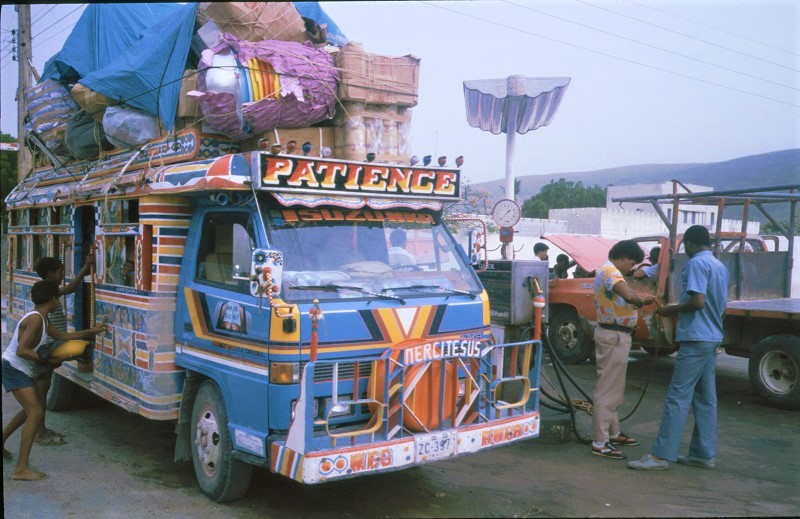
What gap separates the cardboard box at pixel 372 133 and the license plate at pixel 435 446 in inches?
92.2

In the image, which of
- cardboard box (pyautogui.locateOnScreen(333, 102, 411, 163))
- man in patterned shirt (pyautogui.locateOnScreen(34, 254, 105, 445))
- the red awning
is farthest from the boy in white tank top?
the red awning

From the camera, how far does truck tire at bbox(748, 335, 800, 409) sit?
25.4ft

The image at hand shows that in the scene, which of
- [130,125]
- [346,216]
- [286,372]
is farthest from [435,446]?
[130,125]

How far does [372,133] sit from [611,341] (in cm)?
279

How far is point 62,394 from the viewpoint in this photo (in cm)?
788

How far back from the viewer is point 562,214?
96.6 ft

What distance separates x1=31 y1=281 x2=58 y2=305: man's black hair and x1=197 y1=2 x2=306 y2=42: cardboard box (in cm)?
261

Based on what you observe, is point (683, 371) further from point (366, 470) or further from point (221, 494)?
point (221, 494)

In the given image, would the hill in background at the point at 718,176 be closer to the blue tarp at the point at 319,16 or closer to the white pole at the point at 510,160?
the white pole at the point at 510,160

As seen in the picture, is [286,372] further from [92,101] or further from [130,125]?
[92,101]

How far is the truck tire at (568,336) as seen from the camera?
10828mm

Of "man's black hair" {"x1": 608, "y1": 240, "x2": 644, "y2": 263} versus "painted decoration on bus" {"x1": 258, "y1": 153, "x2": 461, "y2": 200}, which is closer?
"painted decoration on bus" {"x1": 258, "y1": 153, "x2": 461, "y2": 200}

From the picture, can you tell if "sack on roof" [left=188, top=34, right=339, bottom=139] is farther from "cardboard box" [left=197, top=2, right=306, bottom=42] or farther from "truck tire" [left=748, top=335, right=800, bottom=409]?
"truck tire" [left=748, top=335, right=800, bottom=409]

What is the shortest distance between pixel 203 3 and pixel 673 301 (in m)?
6.33
